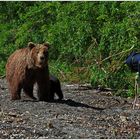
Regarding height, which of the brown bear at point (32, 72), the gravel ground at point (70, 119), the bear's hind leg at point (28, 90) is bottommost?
the gravel ground at point (70, 119)

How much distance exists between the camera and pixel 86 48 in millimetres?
13031

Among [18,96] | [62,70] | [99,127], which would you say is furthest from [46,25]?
[99,127]

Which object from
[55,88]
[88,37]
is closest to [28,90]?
[55,88]

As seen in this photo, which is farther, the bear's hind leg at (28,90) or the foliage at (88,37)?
the foliage at (88,37)


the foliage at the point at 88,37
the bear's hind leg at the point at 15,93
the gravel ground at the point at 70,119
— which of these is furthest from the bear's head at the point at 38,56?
the foliage at the point at 88,37

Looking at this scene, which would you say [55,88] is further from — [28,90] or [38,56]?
[38,56]

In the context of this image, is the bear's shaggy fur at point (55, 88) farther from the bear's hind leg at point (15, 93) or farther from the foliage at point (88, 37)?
the foliage at point (88, 37)

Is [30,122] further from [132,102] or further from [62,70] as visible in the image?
[62,70]

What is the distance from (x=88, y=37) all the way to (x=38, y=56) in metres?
3.60

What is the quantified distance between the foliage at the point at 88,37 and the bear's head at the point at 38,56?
2.11m

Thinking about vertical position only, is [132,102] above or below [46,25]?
below

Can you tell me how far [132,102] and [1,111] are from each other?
307 centimetres

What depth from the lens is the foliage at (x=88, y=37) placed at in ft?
37.9

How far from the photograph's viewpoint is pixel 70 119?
781cm
